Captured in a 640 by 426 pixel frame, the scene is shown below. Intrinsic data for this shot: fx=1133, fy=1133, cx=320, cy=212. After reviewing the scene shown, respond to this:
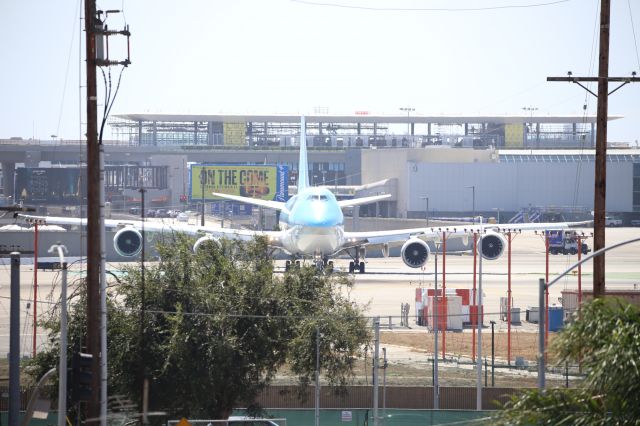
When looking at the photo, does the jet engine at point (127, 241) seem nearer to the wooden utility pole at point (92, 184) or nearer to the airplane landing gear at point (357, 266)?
the airplane landing gear at point (357, 266)

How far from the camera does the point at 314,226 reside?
5962cm

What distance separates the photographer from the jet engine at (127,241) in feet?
201

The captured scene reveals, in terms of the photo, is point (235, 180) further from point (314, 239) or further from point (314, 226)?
point (314, 226)

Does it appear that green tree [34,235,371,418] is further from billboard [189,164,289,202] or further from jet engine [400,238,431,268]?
billboard [189,164,289,202]

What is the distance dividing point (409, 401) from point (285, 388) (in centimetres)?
367

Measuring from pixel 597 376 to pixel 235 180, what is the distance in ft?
402

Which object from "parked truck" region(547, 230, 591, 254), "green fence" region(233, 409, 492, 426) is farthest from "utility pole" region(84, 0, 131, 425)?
"parked truck" region(547, 230, 591, 254)

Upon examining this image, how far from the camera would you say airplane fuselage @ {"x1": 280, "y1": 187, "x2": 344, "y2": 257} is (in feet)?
196

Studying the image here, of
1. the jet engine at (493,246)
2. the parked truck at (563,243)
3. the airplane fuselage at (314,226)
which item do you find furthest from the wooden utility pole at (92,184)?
the parked truck at (563,243)

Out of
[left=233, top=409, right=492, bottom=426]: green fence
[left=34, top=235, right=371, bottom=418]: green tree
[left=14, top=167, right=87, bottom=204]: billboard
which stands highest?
[left=14, top=167, right=87, bottom=204]: billboard

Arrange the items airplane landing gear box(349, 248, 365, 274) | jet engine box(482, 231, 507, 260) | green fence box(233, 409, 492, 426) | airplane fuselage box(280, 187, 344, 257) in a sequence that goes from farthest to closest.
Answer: airplane landing gear box(349, 248, 365, 274)
jet engine box(482, 231, 507, 260)
airplane fuselage box(280, 187, 344, 257)
green fence box(233, 409, 492, 426)

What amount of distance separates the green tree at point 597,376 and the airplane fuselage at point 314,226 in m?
44.3

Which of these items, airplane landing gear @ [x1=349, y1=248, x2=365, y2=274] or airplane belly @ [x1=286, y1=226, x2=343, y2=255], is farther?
airplane landing gear @ [x1=349, y1=248, x2=365, y2=274]

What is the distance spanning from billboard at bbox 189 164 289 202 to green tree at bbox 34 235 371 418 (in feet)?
337
